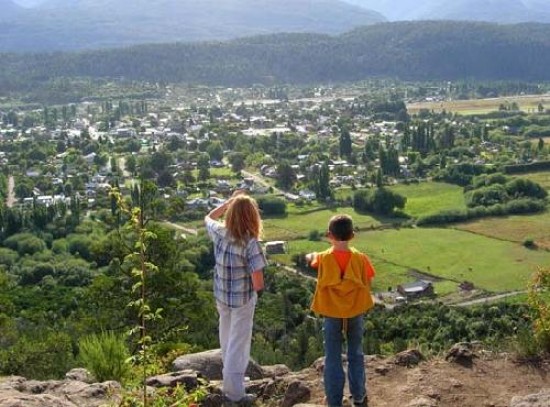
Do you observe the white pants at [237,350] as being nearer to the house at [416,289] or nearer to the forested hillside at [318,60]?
the house at [416,289]

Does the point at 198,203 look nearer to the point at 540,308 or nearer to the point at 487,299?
the point at 487,299

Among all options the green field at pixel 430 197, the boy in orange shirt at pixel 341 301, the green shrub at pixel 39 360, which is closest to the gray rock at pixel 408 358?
the boy in orange shirt at pixel 341 301

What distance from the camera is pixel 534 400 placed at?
4.96 m

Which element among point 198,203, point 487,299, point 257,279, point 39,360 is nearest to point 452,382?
point 257,279

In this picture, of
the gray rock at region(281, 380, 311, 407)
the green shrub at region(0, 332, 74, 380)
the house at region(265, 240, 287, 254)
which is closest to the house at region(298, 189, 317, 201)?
the house at region(265, 240, 287, 254)

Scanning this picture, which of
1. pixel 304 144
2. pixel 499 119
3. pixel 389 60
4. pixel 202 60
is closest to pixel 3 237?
pixel 304 144

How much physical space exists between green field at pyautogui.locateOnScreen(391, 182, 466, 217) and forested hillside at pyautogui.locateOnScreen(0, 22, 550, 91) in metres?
81.1

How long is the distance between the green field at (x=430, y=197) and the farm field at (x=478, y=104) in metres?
40.2

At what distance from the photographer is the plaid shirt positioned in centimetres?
516

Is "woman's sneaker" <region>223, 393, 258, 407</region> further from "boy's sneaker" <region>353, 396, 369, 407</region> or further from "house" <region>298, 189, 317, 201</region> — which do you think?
"house" <region>298, 189, 317, 201</region>

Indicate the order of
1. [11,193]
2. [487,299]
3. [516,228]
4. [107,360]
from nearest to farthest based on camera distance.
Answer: [107,360], [487,299], [516,228], [11,193]

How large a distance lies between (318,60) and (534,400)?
132 m

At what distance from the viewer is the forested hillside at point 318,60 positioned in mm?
127688

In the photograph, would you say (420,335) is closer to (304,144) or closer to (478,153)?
(478,153)
